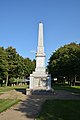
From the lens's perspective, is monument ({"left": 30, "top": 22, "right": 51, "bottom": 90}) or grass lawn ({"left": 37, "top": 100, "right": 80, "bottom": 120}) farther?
monument ({"left": 30, "top": 22, "right": 51, "bottom": 90})

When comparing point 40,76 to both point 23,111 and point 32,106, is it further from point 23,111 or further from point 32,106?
point 23,111

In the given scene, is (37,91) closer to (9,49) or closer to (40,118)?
(40,118)

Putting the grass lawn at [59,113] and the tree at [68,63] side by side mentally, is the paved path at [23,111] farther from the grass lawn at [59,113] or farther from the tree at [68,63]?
the tree at [68,63]

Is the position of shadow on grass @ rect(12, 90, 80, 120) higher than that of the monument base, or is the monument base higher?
the monument base

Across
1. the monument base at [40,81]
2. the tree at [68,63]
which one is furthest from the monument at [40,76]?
the tree at [68,63]

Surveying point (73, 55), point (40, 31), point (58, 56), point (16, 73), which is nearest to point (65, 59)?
point (73, 55)

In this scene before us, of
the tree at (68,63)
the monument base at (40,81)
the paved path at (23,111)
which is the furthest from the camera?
the tree at (68,63)

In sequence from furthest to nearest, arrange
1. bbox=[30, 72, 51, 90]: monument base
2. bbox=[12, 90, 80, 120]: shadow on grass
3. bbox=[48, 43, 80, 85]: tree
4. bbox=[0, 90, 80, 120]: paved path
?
bbox=[48, 43, 80, 85]: tree → bbox=[30, 72, 51, 90]: monument base → bbox=[12, 90, 80, 120]: shadow on grass → bbox=[0, 90, 80, 120]: paved path

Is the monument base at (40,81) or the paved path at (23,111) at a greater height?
the monument base at (40,81)

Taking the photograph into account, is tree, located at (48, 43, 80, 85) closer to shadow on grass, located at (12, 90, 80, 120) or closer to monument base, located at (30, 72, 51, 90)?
monument base, located at (30, 72, 51, 90)

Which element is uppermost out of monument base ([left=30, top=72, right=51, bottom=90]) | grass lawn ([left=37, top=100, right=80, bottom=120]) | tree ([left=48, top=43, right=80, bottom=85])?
tree ([left=48, top=43, right=80, bottom=85])

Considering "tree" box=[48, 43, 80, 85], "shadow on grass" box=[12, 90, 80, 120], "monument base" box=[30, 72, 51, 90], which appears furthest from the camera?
"tree" box=[48, 43, 80, 85]

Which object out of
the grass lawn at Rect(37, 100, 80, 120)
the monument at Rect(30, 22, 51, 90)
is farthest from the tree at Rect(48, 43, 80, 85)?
the grass lawn at Rect(37, 100, 80, 120)

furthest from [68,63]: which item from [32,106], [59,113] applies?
[59,113]
